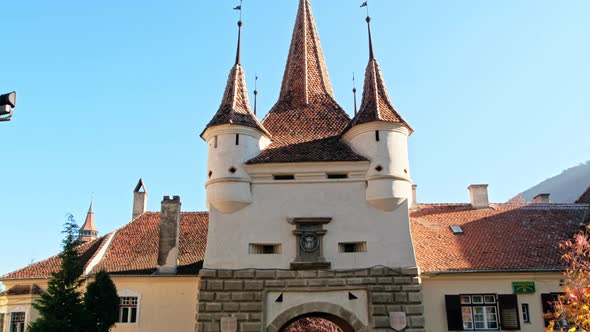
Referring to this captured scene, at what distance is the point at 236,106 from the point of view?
773 inches

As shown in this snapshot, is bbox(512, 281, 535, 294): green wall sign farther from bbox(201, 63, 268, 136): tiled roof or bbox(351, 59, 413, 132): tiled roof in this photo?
bbox(201, 63, 268, 136): tiled roof

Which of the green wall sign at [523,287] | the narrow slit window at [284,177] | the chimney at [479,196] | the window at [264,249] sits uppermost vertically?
the chimney at [479,196]

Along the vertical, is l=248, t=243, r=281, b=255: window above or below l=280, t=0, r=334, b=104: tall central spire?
below

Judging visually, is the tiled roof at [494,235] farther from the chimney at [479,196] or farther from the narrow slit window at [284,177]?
the narrow slit window at [284,177]

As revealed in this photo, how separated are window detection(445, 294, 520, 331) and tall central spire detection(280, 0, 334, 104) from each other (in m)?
9.56

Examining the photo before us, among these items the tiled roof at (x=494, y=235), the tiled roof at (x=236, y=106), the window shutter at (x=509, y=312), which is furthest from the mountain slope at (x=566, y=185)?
the tiled roof at (x=236, y=106)

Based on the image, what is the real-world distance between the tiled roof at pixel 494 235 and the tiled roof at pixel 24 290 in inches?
592

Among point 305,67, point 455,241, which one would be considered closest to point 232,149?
point 305,67

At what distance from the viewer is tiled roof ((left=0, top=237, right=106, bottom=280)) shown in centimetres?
2203

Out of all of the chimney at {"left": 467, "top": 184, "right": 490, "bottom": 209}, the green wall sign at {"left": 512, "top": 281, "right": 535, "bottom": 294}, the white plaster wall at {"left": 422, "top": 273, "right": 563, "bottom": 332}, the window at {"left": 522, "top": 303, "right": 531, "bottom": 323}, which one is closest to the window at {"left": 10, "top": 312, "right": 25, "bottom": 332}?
the white plaster wall at {"left": 422, "top": 273, "right": 563, "bottom": 332}

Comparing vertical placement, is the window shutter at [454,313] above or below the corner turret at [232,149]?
below

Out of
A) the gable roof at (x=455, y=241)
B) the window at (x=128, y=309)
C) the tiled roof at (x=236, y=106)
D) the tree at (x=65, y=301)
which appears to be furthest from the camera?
the window at (x=128, y=309)

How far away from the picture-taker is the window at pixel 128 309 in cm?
2034

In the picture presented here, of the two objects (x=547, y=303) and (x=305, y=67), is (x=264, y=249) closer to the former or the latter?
(x=305, y=67)
